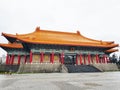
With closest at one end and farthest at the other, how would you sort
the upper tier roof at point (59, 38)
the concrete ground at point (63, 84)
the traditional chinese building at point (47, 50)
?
the concrete ground at point (63, 84) → the traditional chinese building at point (47, 50) → the upper tier roof at point (59, 38)

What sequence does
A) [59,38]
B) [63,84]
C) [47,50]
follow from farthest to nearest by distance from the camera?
[59,38], [47,50], [63,84]

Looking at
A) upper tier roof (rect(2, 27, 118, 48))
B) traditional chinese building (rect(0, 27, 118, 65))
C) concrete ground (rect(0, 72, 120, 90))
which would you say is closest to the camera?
concrete ground (rect(0, 72, 120, 90))

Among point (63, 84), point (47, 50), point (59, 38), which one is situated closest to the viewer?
point (63, 84)

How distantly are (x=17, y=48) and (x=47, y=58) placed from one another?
7405mm

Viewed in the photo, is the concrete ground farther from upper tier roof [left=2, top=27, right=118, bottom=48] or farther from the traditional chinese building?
upper tier roof [left=2, top=27, right=118, bottom=48]

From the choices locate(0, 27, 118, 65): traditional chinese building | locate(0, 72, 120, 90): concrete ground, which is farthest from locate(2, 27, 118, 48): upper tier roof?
locate(0, 72, 120, 90): concrete ground

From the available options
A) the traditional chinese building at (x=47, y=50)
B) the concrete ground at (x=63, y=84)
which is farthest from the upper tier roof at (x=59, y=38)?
the concrete ground at (x=63, y=84)

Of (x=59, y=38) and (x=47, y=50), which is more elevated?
(x=59, y=38)

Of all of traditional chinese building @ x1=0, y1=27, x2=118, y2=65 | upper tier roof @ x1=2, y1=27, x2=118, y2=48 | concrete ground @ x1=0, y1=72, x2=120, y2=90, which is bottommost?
concrete ground @ x1=0, y1=72, x2=120, y2=90

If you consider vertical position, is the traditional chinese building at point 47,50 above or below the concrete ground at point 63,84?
above

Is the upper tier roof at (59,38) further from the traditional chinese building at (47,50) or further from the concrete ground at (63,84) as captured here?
the concrete ground at (63,84)

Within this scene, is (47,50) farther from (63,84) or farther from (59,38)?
(63,84)

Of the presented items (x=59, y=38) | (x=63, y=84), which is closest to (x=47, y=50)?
(x=59, y=38)

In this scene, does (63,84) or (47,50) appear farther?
(47,50)
